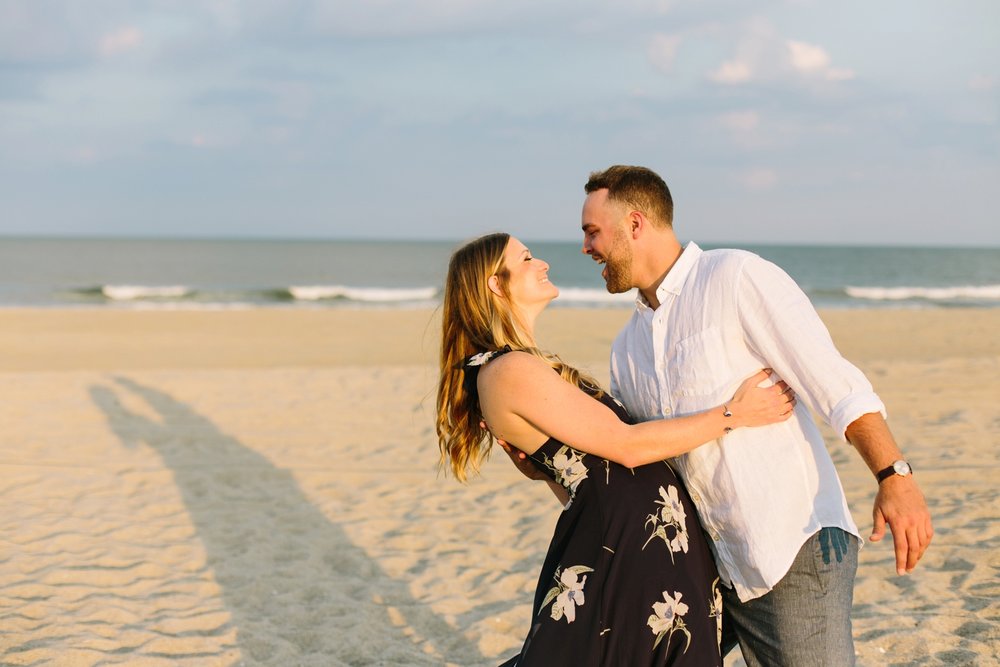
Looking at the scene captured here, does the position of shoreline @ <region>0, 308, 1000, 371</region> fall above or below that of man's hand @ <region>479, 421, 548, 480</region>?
below

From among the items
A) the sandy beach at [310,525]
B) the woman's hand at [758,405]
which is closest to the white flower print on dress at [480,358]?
the woman's hand at [758,405]

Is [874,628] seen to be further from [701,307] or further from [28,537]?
[28,537]

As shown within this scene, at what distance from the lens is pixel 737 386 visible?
2627mm

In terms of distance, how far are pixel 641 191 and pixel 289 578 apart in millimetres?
A: 3841

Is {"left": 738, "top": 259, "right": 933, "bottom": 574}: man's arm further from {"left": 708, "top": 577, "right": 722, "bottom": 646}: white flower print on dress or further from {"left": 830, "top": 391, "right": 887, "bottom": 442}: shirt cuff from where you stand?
{"left": 708, "top": 577, "right": 722, "bottom": 646}: white flower print on dress

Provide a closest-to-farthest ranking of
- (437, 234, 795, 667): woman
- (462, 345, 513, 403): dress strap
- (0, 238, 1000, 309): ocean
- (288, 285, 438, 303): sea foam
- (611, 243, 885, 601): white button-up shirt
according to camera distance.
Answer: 1. (611, 243, 885, 601): white button-up shirt
2. (437, 234, 795, 667): woman
3. (462, 345, 513, 403): dress strap
4. (0, 238, 1000, 309): ocean
5. (288, 285, 438, 303): sea foam

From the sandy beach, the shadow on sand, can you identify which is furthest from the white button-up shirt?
the shadow on sand

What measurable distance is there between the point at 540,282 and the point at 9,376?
445 inches

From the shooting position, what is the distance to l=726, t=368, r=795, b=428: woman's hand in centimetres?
252

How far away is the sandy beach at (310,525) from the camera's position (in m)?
4.79

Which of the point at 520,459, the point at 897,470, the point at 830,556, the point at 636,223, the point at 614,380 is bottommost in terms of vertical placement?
the point at 830,556

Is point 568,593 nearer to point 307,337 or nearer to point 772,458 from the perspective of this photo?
point 772,458

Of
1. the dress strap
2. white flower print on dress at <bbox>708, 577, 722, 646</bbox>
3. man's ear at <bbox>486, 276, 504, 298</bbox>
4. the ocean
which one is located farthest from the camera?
the ocean

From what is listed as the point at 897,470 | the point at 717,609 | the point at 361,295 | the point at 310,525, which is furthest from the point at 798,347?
the point at 361,295
